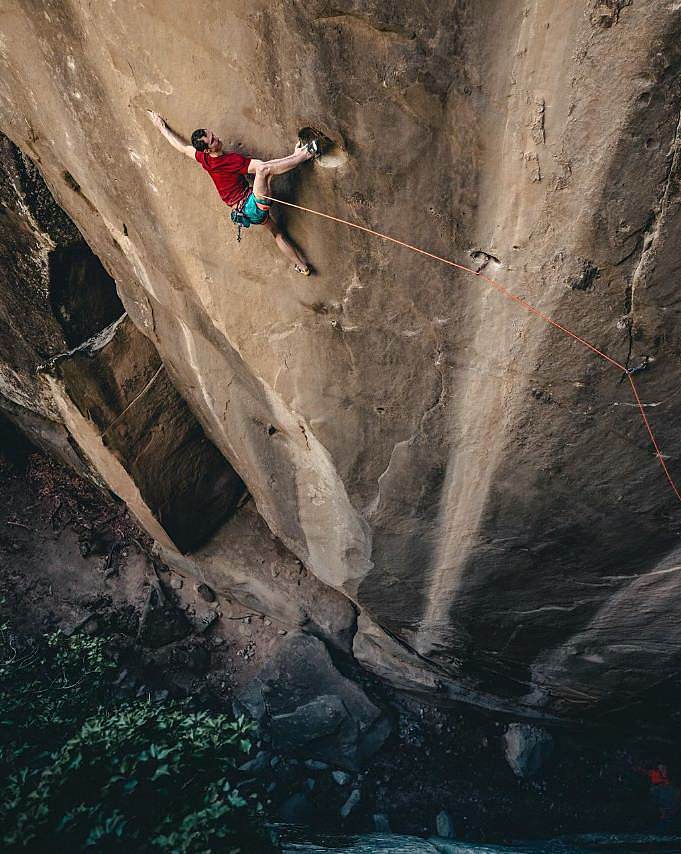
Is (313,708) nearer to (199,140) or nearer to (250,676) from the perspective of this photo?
(250,676)

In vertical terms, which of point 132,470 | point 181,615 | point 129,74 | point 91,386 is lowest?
point 181,615

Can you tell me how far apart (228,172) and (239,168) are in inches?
2.6

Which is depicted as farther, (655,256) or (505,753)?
(505,753)

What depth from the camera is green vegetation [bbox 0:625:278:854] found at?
3.41m

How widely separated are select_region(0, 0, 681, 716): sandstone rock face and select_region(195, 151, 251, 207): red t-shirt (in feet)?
0.45

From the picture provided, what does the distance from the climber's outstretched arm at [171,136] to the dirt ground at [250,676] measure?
590cm

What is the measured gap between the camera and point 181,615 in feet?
25.8

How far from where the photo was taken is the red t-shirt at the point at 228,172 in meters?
3.34

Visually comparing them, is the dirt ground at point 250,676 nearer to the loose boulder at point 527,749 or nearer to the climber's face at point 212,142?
the loose boulder at point 527,749

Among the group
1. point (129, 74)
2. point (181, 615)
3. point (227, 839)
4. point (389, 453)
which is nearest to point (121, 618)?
point (181, 615)

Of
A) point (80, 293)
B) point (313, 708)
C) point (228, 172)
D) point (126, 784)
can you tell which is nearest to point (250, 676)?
point (313, 708)

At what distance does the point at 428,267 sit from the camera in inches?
138

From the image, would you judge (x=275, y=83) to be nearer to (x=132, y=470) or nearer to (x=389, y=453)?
(x=389, y=453)

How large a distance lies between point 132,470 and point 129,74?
3.95 meters
